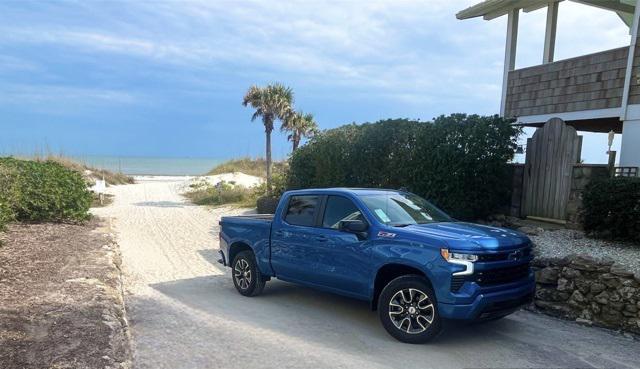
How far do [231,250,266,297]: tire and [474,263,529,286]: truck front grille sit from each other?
11.9ft

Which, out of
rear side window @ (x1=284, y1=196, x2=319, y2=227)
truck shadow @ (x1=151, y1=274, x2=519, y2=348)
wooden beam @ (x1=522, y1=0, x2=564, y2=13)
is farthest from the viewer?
wooden beam @ (x1=522, y1=0, x2=564, y2=13)

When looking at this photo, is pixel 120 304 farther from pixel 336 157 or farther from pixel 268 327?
pixel 336 157

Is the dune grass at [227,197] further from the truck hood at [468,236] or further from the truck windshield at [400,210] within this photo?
the truck hood at [468,236]

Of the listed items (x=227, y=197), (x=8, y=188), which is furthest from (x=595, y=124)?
(x=227, y=197)

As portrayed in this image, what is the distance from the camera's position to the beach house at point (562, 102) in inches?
375

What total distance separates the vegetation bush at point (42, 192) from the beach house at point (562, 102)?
1140 centimetres

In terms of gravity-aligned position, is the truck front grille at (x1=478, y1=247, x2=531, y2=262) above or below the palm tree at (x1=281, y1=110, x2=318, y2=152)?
below

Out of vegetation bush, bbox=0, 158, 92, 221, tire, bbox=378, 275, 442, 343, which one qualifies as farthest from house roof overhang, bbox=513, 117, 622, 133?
vegetation bush, bbox=0, 158, 92, 221

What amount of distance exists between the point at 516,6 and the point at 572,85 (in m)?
3.00

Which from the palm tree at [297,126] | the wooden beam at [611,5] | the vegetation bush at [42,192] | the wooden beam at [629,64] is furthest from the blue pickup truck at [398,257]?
the palm tree at [297,126]

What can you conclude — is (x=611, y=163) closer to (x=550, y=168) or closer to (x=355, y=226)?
(x=550, y=168)

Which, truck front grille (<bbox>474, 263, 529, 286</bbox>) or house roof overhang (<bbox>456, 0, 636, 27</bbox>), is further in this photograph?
house roof overhang (<bbox>456, 0, 636, 27</bbox>)

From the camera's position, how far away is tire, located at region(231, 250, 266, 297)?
7.77 meters

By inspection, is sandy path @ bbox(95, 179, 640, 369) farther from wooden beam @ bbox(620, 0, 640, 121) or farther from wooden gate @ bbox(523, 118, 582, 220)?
wooden beam @ bbox(620, 0, 640, 121)
